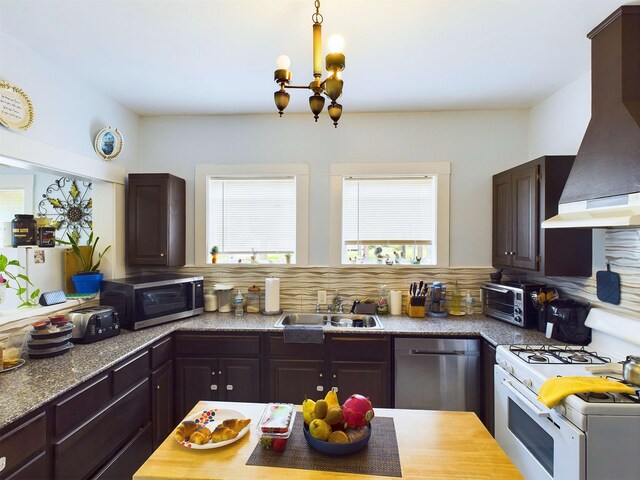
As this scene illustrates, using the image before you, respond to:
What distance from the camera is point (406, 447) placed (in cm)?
127

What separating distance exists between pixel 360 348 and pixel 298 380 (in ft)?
1.77

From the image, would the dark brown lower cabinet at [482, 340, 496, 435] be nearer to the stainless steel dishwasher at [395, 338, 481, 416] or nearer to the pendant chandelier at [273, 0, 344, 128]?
the stainless steel dishwasher at [395, 338, 481, 416]

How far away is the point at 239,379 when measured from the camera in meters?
2.65

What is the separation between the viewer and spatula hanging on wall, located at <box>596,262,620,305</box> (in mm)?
2092

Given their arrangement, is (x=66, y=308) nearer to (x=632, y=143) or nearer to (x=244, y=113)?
(x=244, y=113)

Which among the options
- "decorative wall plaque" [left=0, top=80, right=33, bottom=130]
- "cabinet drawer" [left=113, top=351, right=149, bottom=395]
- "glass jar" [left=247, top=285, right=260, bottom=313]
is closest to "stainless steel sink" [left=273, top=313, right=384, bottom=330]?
"glass jar" [left=247, top=285, right=260, bottom=313]

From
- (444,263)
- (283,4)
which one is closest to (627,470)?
(444,263)

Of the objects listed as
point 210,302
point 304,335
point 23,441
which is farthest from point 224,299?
point 23,441

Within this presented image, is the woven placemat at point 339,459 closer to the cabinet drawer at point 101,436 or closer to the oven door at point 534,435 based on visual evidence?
the oven door at point 534,435

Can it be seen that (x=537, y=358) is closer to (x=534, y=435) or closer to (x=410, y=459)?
(x=534, y=435)

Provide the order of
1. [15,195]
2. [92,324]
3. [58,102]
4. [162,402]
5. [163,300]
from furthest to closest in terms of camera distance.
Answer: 1. [15,195]
2. [163,300]
3. [162,402]
4. [58,102]
5. [92,324]

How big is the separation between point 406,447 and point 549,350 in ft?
4.56

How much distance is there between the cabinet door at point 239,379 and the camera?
8.64ft

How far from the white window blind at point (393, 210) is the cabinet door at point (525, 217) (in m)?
0.72
